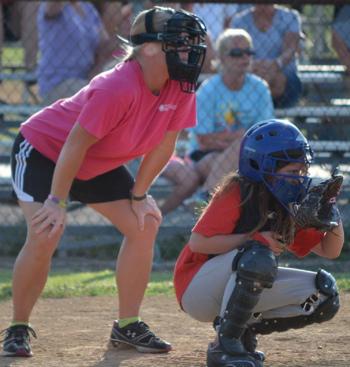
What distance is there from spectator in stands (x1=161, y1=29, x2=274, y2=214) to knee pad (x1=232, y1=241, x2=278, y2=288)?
377cm

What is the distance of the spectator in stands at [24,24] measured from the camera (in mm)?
9195

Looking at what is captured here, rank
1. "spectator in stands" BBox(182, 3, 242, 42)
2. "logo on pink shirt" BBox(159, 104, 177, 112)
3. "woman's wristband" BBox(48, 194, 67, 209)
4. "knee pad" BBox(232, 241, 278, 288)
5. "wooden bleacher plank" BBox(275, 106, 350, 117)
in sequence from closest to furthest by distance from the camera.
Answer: "knee pad" BBox(232, 241, 278, 288) → "woman's wristband" BBox(48, 194, 67, 209) → "logo on pink shirt" BBox(159, 104, 177, 112) → "wooden bleacher plank" BBox(275, 106, 350, 117) → "spectator in stands" BBox(182, 3, 242, 42)

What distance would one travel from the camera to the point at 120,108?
4.19m

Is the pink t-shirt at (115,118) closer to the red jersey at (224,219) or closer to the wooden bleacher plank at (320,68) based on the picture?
the red jersey at (224,219)

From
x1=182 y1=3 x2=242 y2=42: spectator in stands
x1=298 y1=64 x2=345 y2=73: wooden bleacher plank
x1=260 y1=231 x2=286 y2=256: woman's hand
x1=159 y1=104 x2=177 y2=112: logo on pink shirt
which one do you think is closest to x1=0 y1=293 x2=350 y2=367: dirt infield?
x1=260 y1=231 x2=286 y2=256: woman's hand

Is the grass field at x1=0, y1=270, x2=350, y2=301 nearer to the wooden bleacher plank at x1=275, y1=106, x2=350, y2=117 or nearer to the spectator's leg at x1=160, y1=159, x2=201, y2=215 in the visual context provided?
the spectator's leg at x1=160, y1=159, x2=201, y2=215

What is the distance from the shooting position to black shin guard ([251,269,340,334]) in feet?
13.3

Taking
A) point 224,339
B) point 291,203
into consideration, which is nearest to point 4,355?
point 224,339

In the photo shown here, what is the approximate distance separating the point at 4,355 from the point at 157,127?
1.21 m

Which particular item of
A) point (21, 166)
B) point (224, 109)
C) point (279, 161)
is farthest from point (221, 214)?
point (224, 109)

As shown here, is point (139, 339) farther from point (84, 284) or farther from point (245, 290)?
point (84, 284)

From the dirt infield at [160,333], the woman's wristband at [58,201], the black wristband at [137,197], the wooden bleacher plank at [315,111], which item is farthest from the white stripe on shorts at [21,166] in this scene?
the wooden bleacher plank at [315,111]

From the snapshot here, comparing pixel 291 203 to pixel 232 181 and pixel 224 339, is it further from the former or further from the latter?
pixel 224 339

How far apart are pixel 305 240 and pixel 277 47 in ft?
14.6
